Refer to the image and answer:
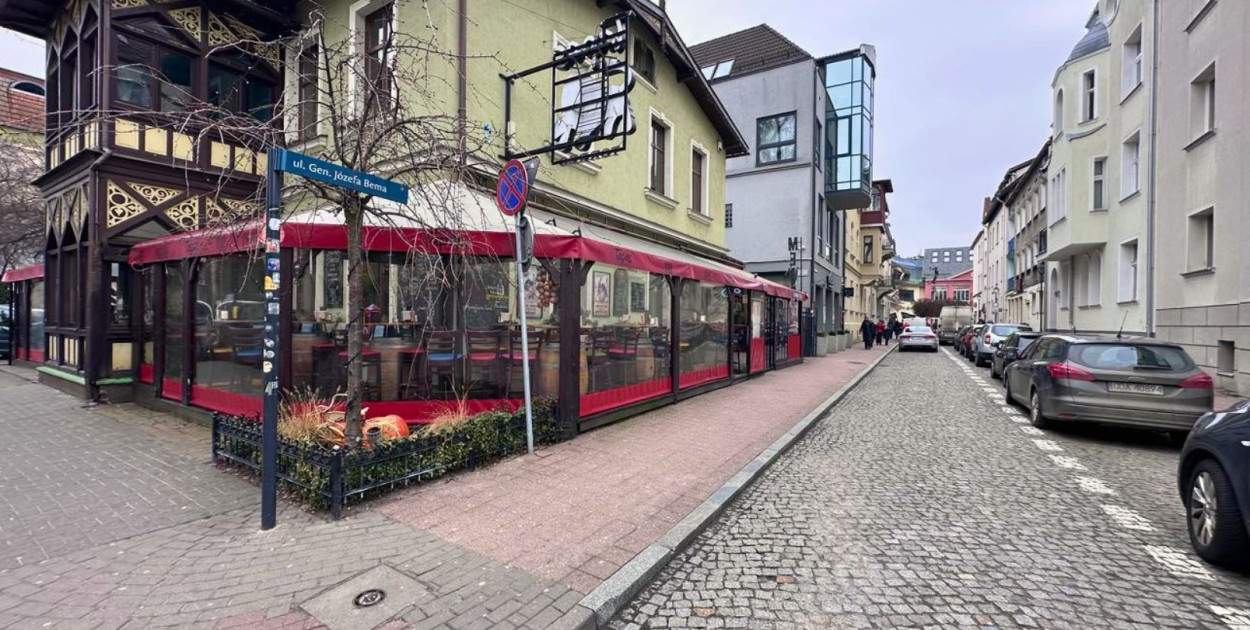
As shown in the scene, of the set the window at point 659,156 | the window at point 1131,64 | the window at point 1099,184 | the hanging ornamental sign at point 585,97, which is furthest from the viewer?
the window at point 1099,184

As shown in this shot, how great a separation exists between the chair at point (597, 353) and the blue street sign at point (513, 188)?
7.71 ft

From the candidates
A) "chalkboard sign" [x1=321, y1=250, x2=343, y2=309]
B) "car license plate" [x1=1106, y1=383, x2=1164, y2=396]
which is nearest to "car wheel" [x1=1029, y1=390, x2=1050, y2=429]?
"car license plate" [x1=1106, y1=383, x2=1164, y2=396]

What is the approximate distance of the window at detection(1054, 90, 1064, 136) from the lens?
19.7m

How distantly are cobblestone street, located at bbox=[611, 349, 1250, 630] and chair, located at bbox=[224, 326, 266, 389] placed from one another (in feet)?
19.7

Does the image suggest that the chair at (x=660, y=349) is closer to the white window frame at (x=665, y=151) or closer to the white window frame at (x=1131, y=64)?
the white window frame at (x=665, y=151)

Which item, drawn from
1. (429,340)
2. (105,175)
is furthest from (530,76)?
(105,175)

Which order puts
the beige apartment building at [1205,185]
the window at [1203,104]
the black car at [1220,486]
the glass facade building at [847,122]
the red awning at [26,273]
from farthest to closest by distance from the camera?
1. the glass facade building at [847,122]
2. the red awning at [26,273]
3. the window at [1203,104]
4. the beige apartment building at [1205,185]
5. the black car at [1220,486]

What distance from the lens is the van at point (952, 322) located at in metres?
37.3

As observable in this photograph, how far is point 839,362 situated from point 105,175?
1919 centimetres

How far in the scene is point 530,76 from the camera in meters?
9.48

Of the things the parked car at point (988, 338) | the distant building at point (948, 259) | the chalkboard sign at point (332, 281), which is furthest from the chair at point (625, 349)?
the distant building at point (948, 259)

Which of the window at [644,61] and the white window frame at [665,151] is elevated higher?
the window at [644,61]

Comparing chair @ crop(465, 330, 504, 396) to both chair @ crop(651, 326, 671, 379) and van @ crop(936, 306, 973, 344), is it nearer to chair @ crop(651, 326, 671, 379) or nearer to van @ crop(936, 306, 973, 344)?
chair @ crop(651, 326, 671, 379)

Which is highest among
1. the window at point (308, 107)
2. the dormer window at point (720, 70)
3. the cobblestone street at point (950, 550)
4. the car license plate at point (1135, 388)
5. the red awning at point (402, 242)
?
the dormer window at point (720, 70)
